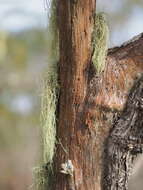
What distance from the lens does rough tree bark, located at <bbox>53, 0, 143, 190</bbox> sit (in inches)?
70.7

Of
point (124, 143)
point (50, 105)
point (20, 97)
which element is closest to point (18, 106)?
point (20, 97)

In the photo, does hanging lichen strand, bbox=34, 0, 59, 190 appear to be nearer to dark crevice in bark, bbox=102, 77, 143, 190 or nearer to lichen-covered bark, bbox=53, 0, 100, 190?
lichen-covered bark, bbox=53, 0, 100, 190

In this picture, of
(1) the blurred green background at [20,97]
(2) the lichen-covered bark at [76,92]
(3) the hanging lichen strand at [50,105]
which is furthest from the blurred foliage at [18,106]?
(2) the lichen-covered bark at [76,92]

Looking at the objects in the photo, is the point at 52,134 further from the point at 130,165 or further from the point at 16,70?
the point at 16,70

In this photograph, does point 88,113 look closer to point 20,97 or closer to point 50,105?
point 50,105

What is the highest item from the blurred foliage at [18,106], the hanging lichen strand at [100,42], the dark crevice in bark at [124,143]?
the hanging lichen strand at [100,42]

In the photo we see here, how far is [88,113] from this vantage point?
1.80m

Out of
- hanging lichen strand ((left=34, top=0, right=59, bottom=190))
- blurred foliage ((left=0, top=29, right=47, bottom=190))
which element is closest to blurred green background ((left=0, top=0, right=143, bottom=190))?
blurred foliage ((left=0, top=29, right=47, bottom=190))

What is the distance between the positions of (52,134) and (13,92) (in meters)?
10.1

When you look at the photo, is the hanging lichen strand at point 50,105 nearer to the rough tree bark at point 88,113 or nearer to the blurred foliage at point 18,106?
the rough tree bark at point 88,113

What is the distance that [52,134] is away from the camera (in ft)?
6.13

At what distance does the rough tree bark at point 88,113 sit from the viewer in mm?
1796

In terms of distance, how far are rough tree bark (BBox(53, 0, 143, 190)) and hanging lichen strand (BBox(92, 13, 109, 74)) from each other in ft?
0.06

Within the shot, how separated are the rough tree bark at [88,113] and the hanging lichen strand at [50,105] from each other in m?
0.03
